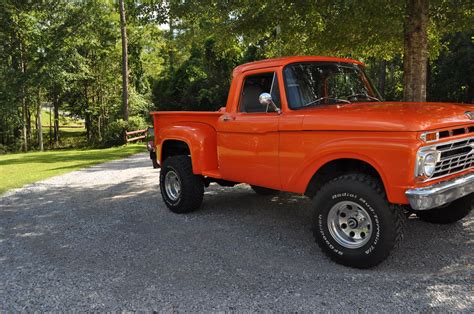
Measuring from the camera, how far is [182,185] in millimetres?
6230

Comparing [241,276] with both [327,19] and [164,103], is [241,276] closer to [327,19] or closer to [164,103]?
[327,19]

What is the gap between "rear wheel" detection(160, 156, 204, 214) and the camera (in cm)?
621

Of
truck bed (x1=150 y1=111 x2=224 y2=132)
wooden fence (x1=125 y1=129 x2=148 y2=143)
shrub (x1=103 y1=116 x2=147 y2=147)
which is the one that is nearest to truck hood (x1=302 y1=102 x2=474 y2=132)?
truck bed (x1=150 y1=111 x2=224 y2=132)

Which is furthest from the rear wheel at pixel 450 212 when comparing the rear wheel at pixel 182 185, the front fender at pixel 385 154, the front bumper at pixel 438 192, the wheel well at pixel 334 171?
the rear wheel at pixel 182 185

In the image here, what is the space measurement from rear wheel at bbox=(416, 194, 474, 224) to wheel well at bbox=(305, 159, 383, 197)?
1.56m

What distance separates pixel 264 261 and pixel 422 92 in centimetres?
491

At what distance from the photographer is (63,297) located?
366cm

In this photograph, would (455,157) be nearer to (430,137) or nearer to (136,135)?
(430,137)

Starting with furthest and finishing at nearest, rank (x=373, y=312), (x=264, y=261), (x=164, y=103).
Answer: (x=164, y=103) → (x=264, y=261) → (x=373, y=312)

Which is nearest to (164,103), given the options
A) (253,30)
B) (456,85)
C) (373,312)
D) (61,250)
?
(456,85)

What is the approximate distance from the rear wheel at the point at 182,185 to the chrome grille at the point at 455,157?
3513 millimetres

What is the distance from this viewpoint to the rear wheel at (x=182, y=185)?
6.21 meters

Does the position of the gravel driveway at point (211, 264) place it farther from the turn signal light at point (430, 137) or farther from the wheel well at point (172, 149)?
the turn signal light at point (430, 137)

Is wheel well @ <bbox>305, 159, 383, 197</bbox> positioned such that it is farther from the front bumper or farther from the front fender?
the front bumper
